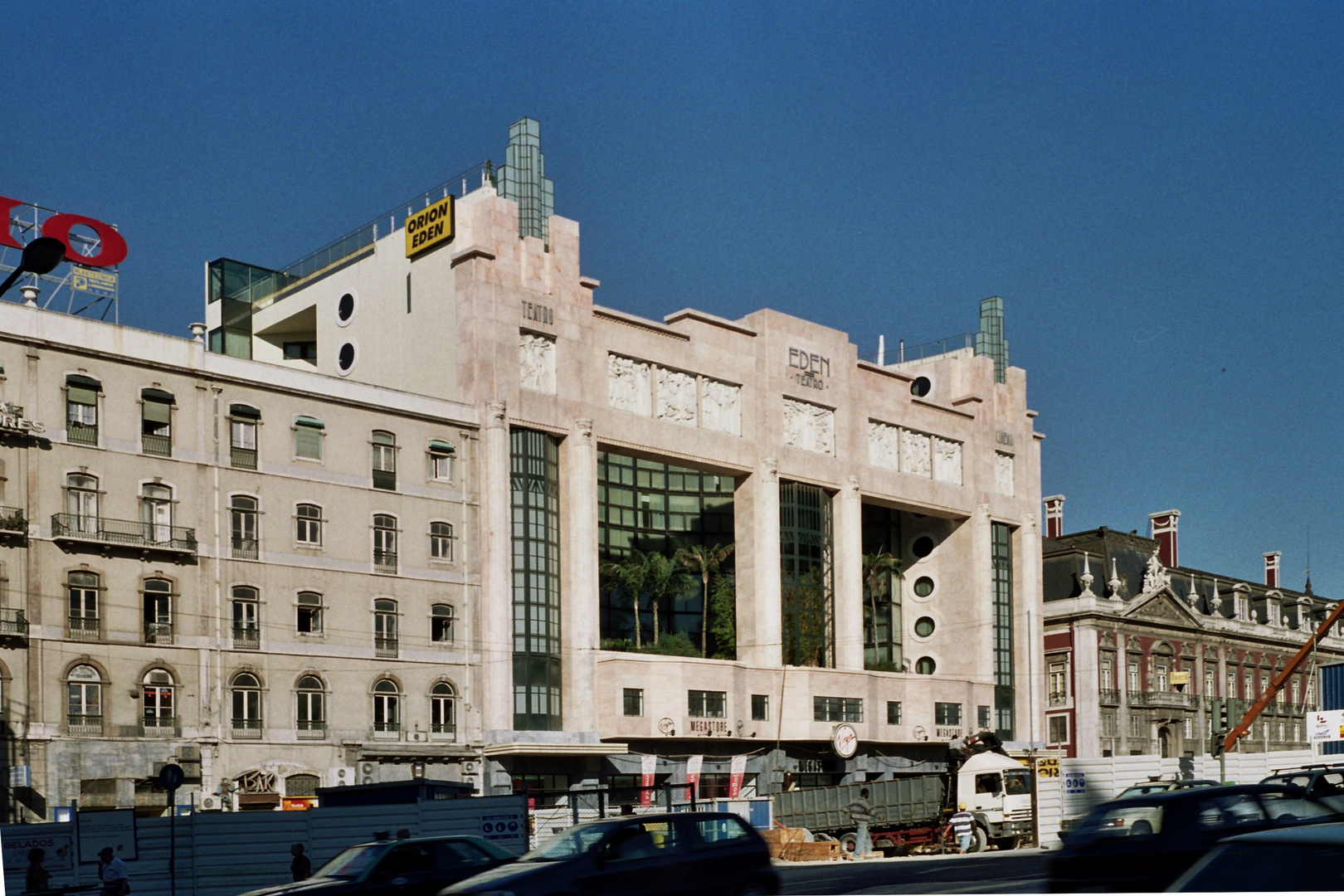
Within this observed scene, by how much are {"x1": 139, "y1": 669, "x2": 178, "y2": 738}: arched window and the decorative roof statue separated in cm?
6426

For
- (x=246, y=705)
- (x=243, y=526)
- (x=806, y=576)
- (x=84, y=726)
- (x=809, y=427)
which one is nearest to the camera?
(x=84, y=726)

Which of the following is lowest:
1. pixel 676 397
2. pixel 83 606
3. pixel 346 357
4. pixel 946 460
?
pixel 83 606

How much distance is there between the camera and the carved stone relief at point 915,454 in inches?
3115

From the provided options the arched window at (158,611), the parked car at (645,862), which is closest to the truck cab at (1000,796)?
the arched window at (158,611)

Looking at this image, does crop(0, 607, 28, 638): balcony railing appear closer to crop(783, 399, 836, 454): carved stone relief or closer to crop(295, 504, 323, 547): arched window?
crop(295, 504, 323, 547): arched window

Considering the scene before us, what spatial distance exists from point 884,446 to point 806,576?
9213mm

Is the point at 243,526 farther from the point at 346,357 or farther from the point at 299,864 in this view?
the point at 299,864

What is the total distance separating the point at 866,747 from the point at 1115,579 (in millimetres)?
29215

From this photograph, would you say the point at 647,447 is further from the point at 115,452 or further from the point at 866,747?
the point at 115,452

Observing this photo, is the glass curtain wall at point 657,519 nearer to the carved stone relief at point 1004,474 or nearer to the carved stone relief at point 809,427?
the carved stone relief at point 809,427

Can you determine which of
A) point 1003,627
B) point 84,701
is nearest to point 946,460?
point 1003,627

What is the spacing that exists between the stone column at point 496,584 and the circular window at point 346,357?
1021cm

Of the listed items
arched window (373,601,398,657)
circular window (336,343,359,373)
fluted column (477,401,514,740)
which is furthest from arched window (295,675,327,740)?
circular window (336,343,359,373)

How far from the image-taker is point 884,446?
257 ft
